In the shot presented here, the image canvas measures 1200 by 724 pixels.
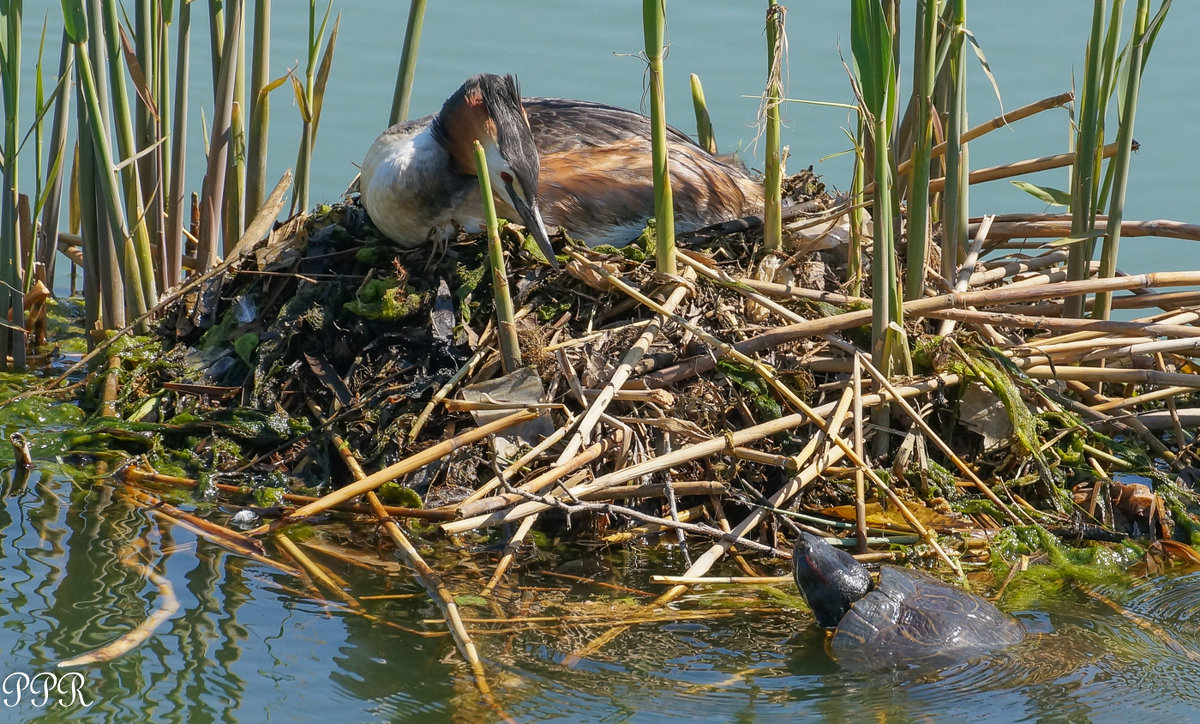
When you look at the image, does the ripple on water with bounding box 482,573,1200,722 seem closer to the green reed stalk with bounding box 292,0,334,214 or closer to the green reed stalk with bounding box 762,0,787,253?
the green reed stalk with bounding box 762,0,787,253

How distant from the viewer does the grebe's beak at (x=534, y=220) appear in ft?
13.9

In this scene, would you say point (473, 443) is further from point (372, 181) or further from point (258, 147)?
point (258, 147)

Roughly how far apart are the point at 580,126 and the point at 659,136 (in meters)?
1.19

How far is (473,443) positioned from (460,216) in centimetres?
110

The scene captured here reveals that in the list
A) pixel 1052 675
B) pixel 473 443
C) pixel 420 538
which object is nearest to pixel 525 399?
pixel 473 443

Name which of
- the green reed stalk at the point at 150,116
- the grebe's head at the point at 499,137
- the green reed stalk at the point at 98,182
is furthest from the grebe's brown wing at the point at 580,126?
the green reed stalk at the point at 98,182

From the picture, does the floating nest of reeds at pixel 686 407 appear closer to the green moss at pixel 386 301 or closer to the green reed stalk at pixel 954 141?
the green moss at pixel 386 301

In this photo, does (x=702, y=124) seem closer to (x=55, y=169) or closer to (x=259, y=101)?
(x=259, y=101)

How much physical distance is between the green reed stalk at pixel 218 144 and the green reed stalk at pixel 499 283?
59.9 inches

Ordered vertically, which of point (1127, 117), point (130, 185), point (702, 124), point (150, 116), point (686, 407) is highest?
point (1127, 117)

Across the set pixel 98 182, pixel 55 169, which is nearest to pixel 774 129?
pixel 98 182

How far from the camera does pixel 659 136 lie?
3.88 metres

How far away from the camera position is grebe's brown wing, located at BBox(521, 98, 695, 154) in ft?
16.2

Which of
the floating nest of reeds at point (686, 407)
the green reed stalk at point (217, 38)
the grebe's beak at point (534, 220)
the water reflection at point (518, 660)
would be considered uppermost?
the green reed stalk at point (217, 38)
